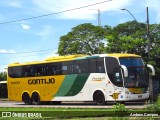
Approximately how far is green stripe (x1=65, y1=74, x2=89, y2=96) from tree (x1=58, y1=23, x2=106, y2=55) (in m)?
33.2

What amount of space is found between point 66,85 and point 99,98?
3236 mm

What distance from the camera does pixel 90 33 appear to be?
66688 millimetres

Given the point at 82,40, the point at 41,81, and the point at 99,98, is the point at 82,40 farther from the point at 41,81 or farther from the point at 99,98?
the point at 99,98

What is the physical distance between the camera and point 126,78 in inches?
1045

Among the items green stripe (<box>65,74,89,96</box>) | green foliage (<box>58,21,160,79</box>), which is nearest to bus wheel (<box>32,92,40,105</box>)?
green stripe (<box>65,74,89,96</box>)

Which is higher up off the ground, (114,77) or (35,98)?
(114,77)

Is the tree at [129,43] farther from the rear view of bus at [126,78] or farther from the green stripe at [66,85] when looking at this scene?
the rear view of bus at [126,78]

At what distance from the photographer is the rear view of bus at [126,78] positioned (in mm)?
26578

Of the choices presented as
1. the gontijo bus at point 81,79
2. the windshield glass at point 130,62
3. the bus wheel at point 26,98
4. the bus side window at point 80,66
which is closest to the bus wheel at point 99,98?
the gontijo bus at point 81,79

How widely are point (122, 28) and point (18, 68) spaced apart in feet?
111

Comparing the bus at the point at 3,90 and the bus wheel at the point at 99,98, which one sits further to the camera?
the bus at the point at 3,90

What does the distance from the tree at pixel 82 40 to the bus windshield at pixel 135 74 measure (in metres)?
35.4

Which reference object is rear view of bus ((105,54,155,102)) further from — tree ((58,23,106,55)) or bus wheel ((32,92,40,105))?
tree ((58,23,106,55))

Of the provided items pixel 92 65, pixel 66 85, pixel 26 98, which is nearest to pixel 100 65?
pixel 92 65
